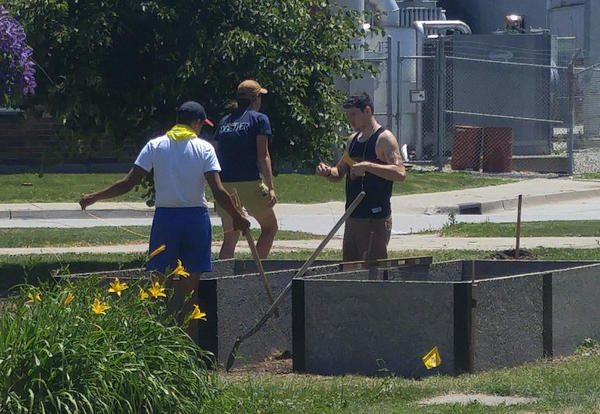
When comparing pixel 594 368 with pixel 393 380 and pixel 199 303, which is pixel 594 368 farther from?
pixel 199 303

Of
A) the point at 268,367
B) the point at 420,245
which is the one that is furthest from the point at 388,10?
the point at 268,367

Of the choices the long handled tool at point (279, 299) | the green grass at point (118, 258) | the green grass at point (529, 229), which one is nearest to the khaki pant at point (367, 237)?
the long handled tool at point (279, 299)

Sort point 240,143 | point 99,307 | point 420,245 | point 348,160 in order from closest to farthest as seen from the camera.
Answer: point 99,307 < point 348,160 < point 240,143 < point 420,245

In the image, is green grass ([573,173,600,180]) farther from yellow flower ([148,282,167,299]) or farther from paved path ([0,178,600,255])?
yellow flower ([148,282,167,299])

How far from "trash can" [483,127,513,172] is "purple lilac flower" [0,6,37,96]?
18.2 m

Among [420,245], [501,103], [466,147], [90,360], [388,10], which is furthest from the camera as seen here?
[388,10]

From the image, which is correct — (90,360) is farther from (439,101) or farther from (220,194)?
(439,101)

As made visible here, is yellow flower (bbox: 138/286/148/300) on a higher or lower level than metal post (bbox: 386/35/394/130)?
lower

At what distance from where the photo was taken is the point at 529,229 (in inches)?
615

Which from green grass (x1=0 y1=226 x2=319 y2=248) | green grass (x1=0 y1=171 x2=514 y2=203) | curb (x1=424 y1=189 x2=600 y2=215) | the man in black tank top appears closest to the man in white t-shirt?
the man in black tank top

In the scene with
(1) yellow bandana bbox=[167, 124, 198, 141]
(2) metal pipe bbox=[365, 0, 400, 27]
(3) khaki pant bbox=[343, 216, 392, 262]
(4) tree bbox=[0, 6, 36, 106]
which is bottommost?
(3) khaki pant bbox=[343, 216, 392, 262]

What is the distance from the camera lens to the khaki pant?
28.1ft

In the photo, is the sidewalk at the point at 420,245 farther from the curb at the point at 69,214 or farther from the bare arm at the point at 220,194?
the bare arm at the point at 220,194

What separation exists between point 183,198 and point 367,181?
158 cm
